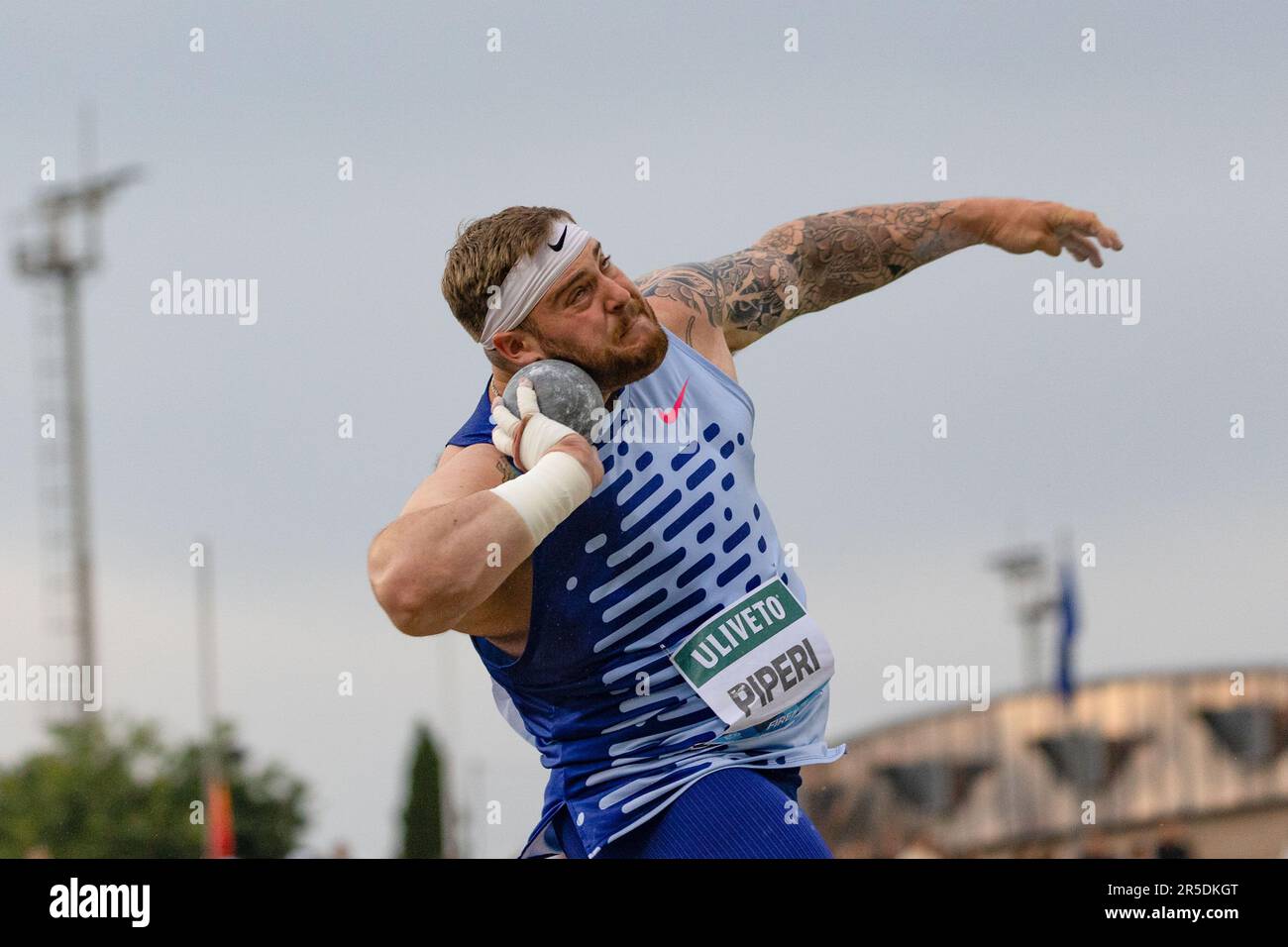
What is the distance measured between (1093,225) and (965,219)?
17.1 inches

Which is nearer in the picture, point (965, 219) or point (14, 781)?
point (965, 219)

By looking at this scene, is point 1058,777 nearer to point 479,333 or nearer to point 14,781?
point 479,333


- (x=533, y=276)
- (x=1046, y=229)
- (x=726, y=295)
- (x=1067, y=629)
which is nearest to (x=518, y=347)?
(x=533, y=276)

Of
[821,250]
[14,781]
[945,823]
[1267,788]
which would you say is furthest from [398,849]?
[821,250]

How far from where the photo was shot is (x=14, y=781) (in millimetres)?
27562

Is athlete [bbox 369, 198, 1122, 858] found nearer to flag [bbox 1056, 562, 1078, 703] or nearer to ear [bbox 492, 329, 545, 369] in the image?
ear [bbox 492, 329, 545, 369]

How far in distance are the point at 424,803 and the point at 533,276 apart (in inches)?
876

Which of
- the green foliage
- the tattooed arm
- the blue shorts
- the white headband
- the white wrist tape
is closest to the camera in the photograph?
the white wrist tape

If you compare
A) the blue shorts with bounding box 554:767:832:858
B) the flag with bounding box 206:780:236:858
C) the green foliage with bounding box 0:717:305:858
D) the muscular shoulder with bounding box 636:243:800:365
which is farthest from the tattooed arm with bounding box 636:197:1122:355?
the green foliage with bounding box 0:717:305:858

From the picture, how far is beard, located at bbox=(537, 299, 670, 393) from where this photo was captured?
4.93 meters

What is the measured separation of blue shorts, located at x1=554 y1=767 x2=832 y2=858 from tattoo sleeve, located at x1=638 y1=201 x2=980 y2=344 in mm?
1563

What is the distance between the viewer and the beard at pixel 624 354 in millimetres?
4926

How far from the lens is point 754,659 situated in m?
4.93
